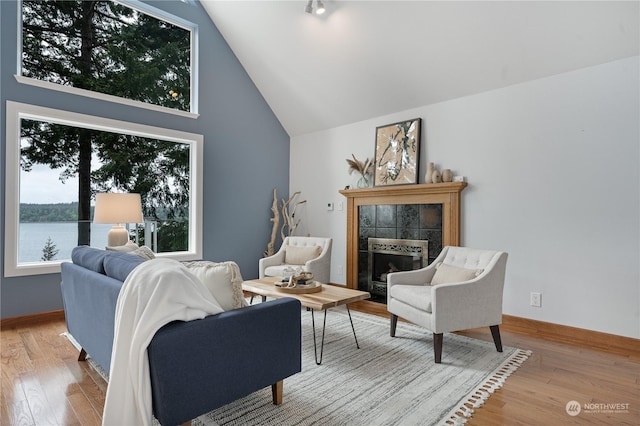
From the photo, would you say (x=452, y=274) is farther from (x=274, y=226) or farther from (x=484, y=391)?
(x=274, y=226)

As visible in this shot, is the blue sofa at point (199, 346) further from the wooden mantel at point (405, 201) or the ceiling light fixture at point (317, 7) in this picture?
the ceiling light fixture at point (317, 7)

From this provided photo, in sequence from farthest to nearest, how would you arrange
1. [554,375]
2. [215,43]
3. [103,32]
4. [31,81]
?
[215,43] → [103,32] → [31,81] → [554,375]

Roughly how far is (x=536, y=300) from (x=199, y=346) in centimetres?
309

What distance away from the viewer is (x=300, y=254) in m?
4.55

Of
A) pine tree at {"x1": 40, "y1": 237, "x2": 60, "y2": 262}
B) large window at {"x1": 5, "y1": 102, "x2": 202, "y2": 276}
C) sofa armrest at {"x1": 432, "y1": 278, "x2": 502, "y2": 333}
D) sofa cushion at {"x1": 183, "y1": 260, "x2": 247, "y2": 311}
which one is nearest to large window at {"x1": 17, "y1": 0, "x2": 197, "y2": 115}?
large window at {"x1": 5, "y1": 102, "x2": 202, "y2": 276}

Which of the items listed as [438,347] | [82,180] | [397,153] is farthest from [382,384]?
[82,180]

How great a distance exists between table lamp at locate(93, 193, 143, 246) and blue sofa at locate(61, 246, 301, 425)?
1.02m

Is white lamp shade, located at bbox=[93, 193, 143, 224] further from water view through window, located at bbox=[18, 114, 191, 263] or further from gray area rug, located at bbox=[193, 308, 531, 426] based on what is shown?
gray area rug, located at bbox=[193, 308, 531, 426]

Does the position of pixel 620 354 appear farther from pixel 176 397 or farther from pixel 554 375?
pixel 176 397

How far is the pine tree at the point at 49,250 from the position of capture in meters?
3.74

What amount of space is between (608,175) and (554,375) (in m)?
1.70

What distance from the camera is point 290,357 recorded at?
197 centimetres

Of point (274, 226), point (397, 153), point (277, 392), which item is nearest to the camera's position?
point (277, 392)

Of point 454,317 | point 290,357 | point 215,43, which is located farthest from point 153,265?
point 215,43
